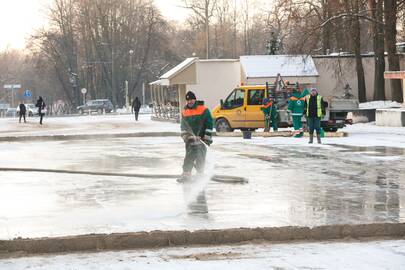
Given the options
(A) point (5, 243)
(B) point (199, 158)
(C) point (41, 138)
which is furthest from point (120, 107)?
(A) point (5, 243)

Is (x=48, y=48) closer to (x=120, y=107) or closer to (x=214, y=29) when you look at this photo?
(x=120, y=107)

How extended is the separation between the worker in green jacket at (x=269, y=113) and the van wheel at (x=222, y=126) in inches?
90.9

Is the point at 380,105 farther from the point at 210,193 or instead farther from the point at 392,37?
the point at 210,193

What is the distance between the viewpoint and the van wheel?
106 ft

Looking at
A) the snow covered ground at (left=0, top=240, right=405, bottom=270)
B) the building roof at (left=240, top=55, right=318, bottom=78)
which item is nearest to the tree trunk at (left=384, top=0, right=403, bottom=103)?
the building roof at (left=240, top=55, right=318, bottom=78)

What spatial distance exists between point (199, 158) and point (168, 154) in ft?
22.8

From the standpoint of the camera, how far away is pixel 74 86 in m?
99.2

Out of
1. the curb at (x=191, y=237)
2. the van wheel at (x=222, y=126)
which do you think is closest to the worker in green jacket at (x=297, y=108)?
the van wheel at (x=222, y=126)

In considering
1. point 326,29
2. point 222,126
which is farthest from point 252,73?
point 222,126

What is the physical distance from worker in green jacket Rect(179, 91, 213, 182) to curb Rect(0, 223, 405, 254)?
5455mm

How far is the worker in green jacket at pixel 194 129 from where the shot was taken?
1449 cm

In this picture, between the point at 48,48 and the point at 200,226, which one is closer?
the point at 200,226

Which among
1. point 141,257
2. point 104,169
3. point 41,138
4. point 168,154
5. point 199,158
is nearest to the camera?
point 141,257

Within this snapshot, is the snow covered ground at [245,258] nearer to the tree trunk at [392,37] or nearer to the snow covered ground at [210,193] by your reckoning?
the snow covered ground at [210,193]
